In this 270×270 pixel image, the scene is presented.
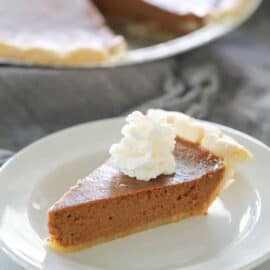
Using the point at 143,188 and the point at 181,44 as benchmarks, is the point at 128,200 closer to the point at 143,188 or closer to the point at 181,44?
the point at 143,188

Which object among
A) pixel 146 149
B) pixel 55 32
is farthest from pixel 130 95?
pixel 146 149

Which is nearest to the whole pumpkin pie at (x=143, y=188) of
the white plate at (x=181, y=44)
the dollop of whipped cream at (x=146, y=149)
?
the dollop of whipped cream at (x=146, y=149)

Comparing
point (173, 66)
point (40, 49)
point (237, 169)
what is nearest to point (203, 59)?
point (173, 66)

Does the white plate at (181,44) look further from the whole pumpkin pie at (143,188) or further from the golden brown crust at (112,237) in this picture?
the golden brown crust at (112,237)

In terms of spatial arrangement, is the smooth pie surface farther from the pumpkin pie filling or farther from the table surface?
the pumpkin pie filling

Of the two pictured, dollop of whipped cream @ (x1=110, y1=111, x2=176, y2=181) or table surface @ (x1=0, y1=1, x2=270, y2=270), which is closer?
dollop of whipped cream @ (x1=110, y1=111, x2=176, y2=181)

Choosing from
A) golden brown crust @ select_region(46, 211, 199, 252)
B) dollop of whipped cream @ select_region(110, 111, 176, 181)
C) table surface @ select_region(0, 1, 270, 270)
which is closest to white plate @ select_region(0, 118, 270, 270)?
golden brown crust @ select_region(46, 211, 199, 252)

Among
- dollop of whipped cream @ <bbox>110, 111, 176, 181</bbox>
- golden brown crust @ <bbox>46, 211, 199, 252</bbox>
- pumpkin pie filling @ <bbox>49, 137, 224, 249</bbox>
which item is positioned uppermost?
dollop of whipped cream @ <bbox>110, 111, 176, 181</bbox>

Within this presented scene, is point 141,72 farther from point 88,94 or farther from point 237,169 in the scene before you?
point 237,169
